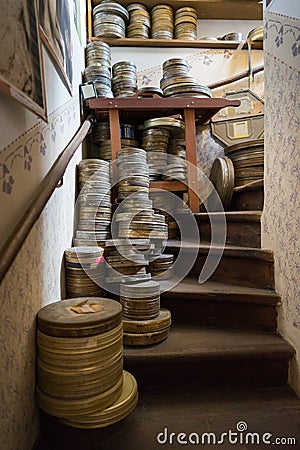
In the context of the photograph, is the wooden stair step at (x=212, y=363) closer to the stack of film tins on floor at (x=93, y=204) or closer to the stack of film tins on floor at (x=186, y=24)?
the stack of film tins on floor at (x=93, y=204)

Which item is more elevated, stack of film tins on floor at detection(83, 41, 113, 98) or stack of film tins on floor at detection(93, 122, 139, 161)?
stack of film tins on floor at detection(83, 41, 113, 98)

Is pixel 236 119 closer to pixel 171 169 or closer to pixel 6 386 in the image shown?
pixel 171 169

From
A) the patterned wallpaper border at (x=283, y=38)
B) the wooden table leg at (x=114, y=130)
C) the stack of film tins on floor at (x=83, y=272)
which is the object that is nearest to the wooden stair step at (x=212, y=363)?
the stack of film tins on floor at (x=83, y=272)

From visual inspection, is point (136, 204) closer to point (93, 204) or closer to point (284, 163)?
point (93, 204)

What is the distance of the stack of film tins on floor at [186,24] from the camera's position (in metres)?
3.30

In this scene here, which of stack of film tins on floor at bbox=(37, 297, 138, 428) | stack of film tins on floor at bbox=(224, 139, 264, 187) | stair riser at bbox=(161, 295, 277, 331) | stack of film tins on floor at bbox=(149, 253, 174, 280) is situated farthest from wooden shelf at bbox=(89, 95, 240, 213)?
stack of film tins on floor at bbox=(37, 297, 138, 428)

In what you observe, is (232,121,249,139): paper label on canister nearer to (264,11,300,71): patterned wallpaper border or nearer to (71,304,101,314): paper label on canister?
(264,11,300,71): patterned wallpaper border


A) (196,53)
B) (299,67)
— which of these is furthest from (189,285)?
(196,53)

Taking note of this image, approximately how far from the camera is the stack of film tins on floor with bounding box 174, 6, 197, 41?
3.30m

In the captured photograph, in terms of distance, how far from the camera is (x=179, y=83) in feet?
8.70

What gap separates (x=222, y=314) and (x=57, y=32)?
1663 mm

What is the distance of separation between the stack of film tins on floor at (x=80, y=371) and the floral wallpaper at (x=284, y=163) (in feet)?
2.72

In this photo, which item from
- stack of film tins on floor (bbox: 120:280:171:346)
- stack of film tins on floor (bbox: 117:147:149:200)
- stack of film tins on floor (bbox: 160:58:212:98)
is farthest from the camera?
stack of film tins on floor (bbox: 160:58:212:98)

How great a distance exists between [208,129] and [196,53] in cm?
89
